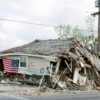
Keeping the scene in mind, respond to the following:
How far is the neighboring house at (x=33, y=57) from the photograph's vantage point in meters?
37.8

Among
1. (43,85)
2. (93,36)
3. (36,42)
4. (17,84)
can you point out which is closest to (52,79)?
(43,85)

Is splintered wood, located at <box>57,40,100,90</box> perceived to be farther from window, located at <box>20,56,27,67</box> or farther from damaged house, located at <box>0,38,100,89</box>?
window, located at <box>20,56,27,67</box>

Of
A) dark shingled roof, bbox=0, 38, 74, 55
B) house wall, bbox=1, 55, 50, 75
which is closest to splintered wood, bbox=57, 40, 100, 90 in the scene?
dark shingled roof, bbox=0, 38, 74, 55

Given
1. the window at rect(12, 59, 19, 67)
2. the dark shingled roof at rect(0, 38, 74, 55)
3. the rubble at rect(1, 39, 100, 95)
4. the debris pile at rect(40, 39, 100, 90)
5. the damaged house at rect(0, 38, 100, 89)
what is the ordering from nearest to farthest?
the rubble at rect(1, 39, 100, 95), the debris pile at rect(40, 39, 100, 90), the damaged house at rect(0, 38, 100, 89), the dark shingled roof at rect(0, 38, 74, 55), the window at rect(12, 59, 19, 67)

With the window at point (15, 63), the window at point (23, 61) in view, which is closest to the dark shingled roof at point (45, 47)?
the window at point (23, 61)

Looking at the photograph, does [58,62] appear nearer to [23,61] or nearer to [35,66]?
[35,66]

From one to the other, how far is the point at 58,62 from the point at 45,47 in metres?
4.32

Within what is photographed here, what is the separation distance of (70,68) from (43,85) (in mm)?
3181

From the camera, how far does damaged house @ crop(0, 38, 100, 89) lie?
121ft

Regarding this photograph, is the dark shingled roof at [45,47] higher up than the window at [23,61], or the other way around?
the dark shingled roof at [45,47]

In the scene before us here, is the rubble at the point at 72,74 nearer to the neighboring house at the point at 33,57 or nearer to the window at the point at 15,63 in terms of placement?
the neighboring house at the point at 33,57

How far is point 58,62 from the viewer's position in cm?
3703

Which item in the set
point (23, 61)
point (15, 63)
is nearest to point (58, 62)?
point (23, 61)

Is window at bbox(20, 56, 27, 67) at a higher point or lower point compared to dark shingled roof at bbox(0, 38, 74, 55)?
lower
